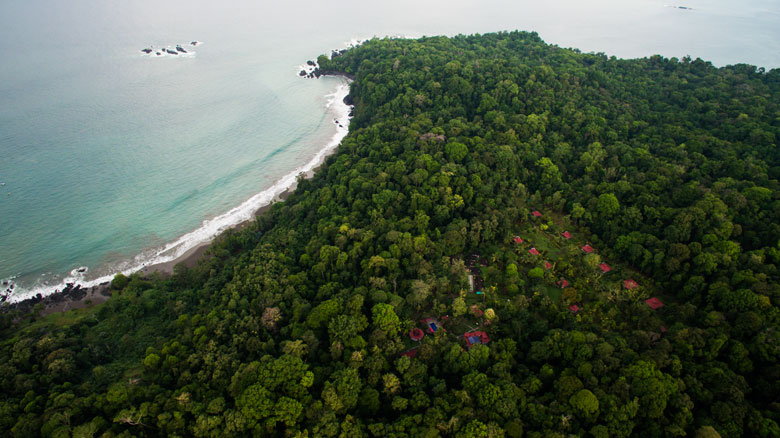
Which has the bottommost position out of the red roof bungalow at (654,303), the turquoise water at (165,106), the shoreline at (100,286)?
the shoreline at (100,286)

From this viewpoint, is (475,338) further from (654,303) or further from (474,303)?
(654,303)

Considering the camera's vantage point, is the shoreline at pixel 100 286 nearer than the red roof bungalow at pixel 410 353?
No

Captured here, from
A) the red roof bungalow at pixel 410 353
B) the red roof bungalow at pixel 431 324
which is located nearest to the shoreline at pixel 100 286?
the red roof bungalow at pixel 431 324

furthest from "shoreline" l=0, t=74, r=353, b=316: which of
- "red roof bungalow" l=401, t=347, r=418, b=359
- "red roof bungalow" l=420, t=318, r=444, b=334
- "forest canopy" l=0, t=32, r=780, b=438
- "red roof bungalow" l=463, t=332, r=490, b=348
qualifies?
"red roof bungalow" l=463, t=332, r=490, b=348

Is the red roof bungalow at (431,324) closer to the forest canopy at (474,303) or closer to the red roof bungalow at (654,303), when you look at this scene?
the forest canopy at (474,303)

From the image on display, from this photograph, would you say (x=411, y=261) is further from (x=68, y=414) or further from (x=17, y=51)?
(x=17, y=51)

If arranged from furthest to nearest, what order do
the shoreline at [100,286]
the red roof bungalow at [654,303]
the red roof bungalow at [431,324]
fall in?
the shoreline at [100,286], the red roof bungalow at [654,303], the red roof bungalow at [431,324]

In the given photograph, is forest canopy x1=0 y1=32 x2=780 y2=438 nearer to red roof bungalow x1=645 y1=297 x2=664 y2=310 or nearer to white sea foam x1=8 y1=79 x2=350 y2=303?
red roof bungalow x1=645 y1=297 x2=664 y2=310
